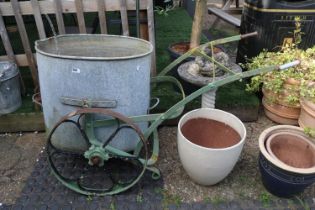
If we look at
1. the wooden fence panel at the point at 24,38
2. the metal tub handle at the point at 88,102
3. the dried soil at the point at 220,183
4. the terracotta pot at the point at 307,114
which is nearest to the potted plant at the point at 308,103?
the terracotta pot at the point at 307,114

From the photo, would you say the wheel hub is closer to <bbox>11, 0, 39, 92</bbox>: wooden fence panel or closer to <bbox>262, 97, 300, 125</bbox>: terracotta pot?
<bbox>11, 0, 39, 92</bbox>: wooden fence panel

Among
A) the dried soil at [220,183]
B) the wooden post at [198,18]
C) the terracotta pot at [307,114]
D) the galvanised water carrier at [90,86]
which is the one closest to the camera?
the galvanised water carrier at [90,86]

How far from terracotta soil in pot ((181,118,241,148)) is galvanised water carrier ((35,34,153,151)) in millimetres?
392

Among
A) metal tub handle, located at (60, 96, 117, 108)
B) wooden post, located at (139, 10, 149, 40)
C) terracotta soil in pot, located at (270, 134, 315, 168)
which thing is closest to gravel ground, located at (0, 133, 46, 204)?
metal tub handle, located at (60, 96, 117, 108)

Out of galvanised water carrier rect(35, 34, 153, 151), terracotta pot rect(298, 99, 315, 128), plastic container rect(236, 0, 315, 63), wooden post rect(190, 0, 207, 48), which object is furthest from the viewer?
plastic container rect(236, 0, 315, 63)

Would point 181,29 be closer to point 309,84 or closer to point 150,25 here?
point 150,25

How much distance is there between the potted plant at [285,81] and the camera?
2.69 meters

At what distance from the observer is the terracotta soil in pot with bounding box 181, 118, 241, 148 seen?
2305 mm

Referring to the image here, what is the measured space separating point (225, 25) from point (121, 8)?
4673 mm

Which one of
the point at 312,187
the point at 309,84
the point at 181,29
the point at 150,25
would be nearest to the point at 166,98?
the point at 150,25

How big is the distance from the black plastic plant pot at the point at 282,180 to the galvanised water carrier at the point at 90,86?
1005 millimetres

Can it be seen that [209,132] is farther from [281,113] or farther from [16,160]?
[16,160]

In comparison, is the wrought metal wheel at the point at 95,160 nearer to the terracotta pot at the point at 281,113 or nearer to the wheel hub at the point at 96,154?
the wheel hub at the point at 96,154

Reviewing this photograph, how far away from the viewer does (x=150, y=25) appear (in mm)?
2781
